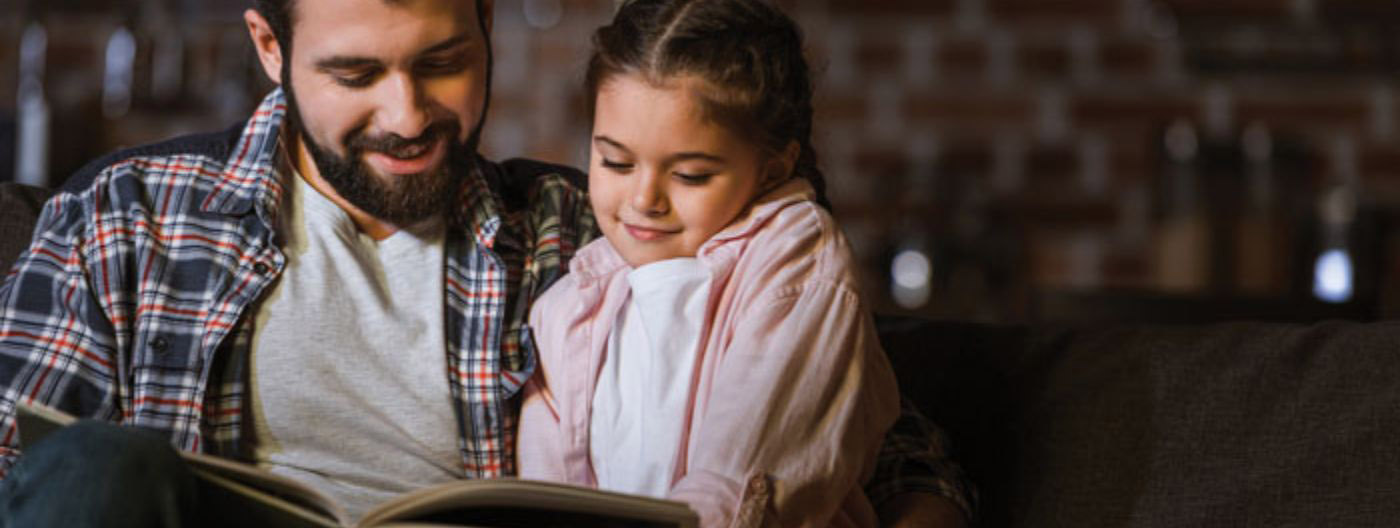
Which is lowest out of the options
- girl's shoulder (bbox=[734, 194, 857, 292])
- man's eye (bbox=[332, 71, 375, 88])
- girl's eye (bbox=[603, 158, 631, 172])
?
girl's shoulder (bbox=[734, 194, 857, 292])

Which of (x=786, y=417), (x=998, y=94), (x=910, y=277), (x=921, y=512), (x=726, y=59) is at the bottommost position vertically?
(x=910, y=277)

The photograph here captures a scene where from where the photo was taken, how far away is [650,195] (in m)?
1.32

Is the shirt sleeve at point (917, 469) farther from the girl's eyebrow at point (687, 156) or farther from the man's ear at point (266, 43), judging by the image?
the man's ear at point (266, 43)

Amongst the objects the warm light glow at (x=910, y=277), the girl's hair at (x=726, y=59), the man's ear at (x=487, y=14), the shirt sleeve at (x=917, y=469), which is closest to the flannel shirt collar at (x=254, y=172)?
the man's ear at (x=487, y=14)

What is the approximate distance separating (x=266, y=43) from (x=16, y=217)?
0.29 meters

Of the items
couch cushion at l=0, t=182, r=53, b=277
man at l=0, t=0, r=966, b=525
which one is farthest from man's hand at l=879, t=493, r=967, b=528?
couch cushion at l=0, t=182, r=53, b=277

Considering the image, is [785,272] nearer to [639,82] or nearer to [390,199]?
[639,82]

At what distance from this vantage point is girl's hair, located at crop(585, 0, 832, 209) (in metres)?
1.33

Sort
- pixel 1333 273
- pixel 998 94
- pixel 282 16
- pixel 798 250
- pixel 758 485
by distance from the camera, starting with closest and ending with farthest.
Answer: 1. pixel 758 485
2. pixel 798 250
3. pixel 282 16
4. pixel 1333 273
5. pixel 998 94

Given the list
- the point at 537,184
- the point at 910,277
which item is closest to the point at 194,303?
the point at 537,184

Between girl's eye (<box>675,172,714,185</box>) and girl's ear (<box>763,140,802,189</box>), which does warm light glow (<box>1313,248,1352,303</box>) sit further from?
girl's eye (<box>675,172,714,185</box>)

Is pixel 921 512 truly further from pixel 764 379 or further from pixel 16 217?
pixel 16 217

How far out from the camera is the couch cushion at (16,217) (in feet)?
4.96

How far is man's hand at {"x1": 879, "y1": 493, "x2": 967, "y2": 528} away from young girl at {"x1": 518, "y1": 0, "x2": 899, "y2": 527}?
44 mm
